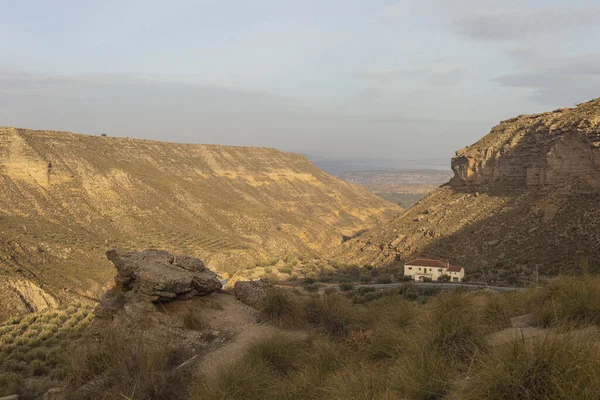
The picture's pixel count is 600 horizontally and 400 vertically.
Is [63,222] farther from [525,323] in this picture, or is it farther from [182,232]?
[525,323]

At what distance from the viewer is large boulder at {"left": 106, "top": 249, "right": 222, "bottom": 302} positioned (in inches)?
417

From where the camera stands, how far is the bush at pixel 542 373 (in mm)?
3469

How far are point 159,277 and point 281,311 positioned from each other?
350 cm

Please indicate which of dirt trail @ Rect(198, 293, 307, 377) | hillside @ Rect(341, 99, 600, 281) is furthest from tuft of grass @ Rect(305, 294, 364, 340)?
hillside @ Rect(341, 99, 600, 281)

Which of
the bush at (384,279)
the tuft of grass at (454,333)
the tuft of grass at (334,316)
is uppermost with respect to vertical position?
the tuft of grass at (454,333)

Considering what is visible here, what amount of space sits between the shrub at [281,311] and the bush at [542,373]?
6.41m

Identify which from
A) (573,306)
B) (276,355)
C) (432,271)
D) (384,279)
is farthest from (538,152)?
(276,355)

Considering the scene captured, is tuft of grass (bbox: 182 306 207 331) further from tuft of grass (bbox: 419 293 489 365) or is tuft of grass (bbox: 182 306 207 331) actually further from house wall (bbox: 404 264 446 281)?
house wall (bbox: 404 264 446 281)

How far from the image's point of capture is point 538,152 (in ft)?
120

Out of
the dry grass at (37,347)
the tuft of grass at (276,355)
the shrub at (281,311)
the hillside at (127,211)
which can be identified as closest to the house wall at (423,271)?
the hillside at (127,211)

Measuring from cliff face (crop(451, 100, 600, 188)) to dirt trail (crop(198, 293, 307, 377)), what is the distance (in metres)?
29.1

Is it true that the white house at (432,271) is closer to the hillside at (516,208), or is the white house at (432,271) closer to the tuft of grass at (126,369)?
the hillside at (516,208)

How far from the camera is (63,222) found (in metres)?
41.1

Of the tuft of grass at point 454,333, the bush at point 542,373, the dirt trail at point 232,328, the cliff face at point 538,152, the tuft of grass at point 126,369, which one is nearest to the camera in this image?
the bush at point 542,373
